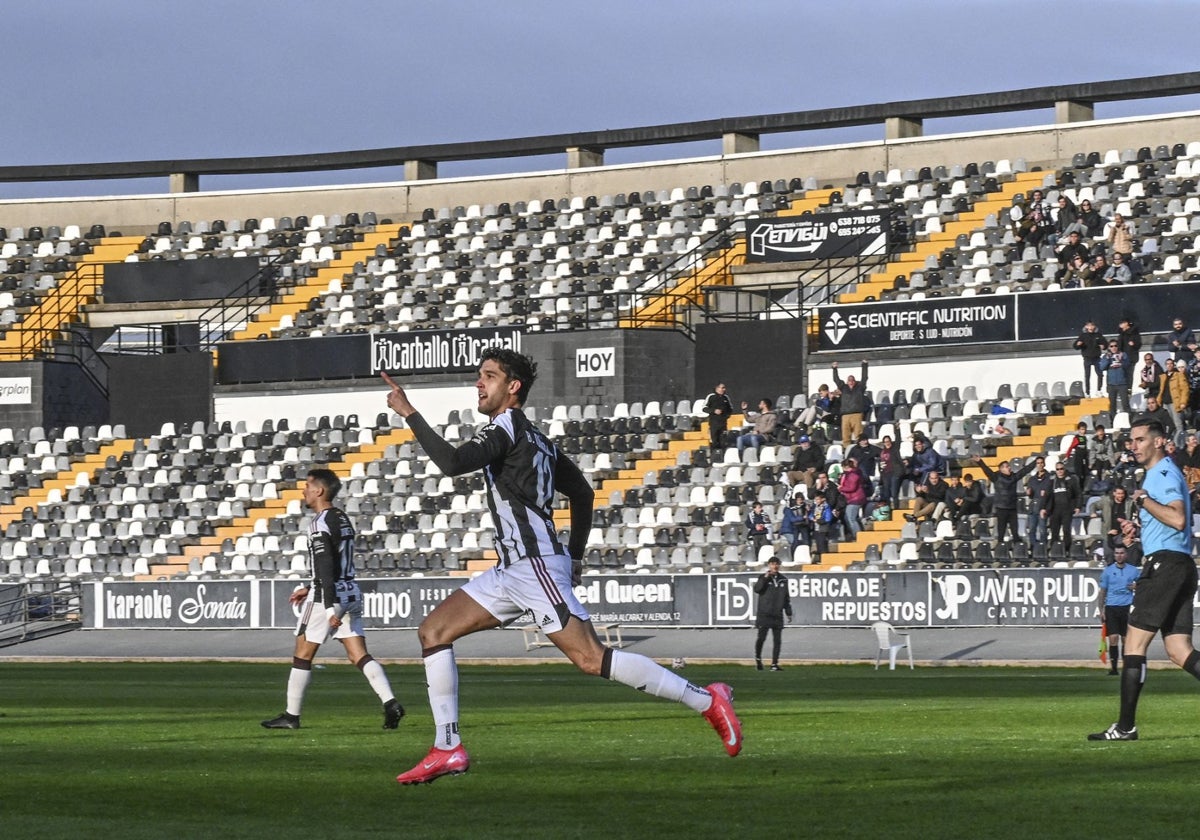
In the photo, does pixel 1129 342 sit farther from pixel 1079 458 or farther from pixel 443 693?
pixel 443 693

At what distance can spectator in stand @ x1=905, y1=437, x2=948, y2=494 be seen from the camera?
34125 mm

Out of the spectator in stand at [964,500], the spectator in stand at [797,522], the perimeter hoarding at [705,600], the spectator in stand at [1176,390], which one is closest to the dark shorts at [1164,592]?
the perimeter hoarding at [705,600]

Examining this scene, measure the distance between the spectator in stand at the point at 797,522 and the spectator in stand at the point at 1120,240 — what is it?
8.57 meters

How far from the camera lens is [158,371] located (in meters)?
48.6

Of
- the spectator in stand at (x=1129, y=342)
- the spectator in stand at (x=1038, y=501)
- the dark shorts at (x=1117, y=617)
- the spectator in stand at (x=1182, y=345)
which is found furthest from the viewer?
the spectator in stand at (x=1129, y=342)

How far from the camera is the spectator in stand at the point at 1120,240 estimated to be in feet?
125

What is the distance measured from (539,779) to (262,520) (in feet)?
106

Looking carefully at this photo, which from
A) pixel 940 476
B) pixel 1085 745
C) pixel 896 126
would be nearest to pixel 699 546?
pixel 940 476

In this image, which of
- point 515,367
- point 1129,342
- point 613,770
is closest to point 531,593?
point 515,367

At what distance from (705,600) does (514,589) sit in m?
23.8

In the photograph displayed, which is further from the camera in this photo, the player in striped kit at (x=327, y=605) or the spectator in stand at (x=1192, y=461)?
the spectator in stand at (x=1192, y=461)

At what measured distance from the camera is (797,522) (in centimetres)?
3428

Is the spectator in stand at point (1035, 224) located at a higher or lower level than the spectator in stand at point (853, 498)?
higher

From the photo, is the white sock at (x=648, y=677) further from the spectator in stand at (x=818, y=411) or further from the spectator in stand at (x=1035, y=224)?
the spectator in stand at (x=1035, y=224)
